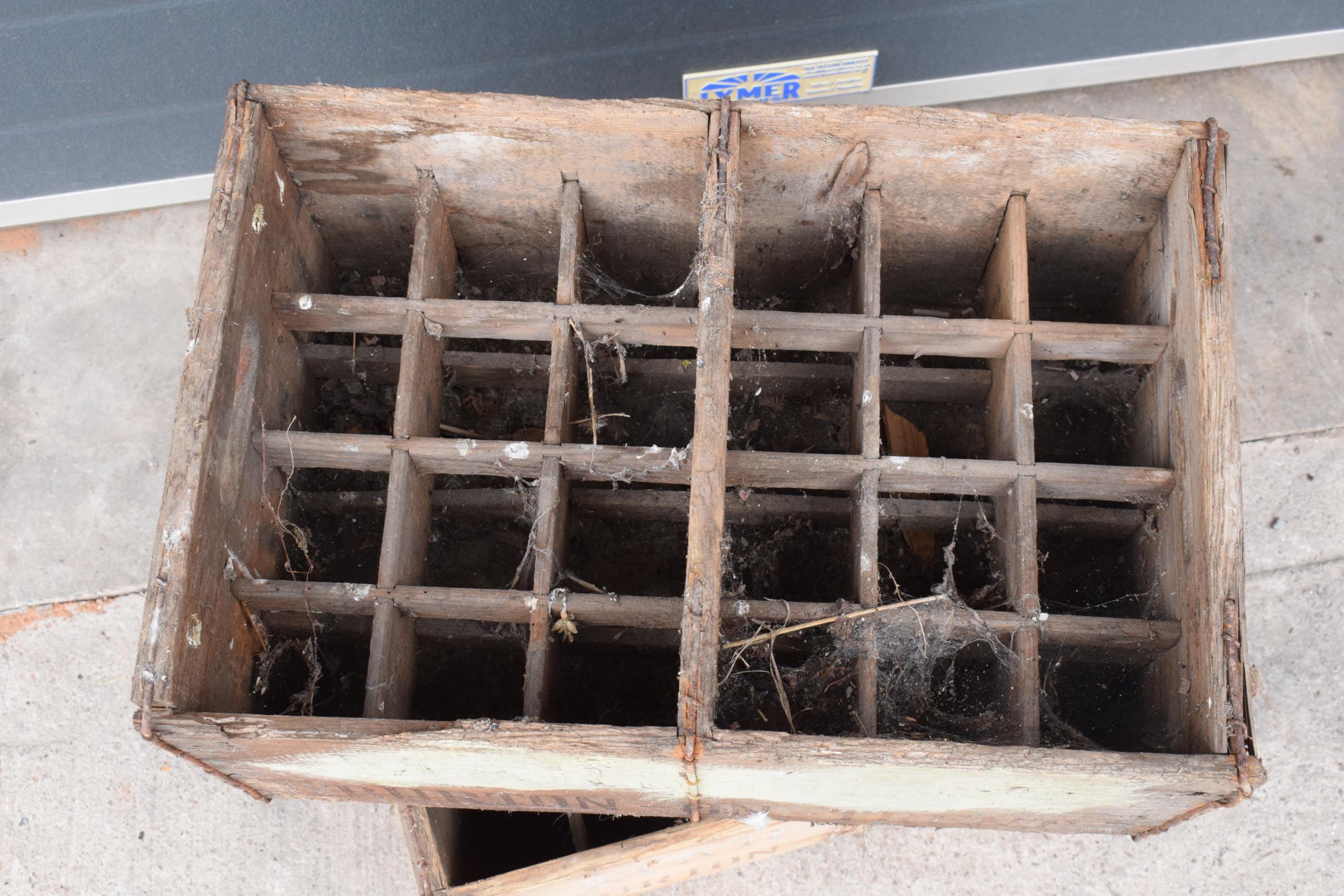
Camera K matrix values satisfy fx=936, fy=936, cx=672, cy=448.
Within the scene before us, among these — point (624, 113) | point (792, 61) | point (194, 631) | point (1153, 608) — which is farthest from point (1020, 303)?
point (194, 631)

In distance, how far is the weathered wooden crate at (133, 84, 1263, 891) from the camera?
2.08 m

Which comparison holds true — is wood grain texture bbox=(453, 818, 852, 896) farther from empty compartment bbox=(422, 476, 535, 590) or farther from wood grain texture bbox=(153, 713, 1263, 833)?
empty compartment bbox=(422, 476, 535, 590)

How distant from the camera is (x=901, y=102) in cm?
375

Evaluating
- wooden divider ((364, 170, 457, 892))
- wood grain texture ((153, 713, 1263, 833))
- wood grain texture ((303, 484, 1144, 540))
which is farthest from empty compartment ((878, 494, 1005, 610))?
wooden divider ((364, 170, 457, 892))

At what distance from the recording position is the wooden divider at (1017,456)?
2230 mm

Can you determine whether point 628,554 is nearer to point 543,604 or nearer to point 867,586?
point 543,604

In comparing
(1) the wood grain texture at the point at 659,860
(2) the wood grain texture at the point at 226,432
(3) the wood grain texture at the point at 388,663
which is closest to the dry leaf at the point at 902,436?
(1) the wood grain texture at the point at 659,860

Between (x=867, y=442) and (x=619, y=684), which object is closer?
(x=867, y=442)

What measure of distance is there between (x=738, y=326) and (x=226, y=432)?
1.28 meters

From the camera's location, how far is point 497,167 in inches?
101

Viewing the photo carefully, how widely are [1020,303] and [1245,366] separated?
5.63ft

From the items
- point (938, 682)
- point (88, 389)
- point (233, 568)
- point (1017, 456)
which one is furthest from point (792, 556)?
point (88, 389)

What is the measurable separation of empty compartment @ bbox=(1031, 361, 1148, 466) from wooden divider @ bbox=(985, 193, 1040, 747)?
27cm

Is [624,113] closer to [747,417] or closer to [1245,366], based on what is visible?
[747,417]
